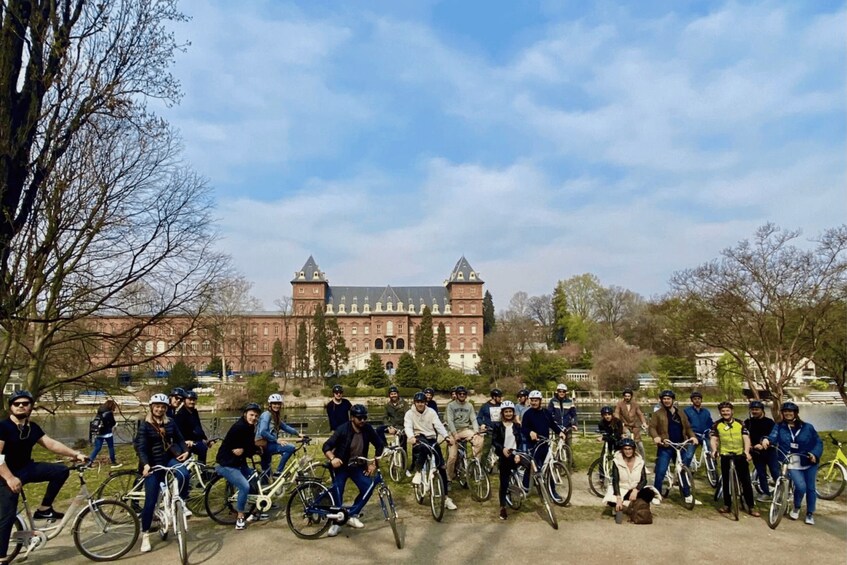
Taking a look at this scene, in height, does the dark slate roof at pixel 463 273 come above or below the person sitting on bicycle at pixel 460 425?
above

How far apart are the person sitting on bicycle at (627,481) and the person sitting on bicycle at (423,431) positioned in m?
2.37

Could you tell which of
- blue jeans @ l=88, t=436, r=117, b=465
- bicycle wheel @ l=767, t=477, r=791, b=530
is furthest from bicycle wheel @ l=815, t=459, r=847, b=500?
blue jeans @ l=88, t=436, r=117, b=465

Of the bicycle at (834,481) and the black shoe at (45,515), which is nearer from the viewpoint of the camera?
the black shoe at (45,515)

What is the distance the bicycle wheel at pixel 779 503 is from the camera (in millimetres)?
7258

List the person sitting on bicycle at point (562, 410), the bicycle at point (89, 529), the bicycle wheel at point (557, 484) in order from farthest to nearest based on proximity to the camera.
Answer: the person sitting on bicycle at point (562, 410)
the bicycle wheel at point (557, 484)
the bicycle at point (89, 529)

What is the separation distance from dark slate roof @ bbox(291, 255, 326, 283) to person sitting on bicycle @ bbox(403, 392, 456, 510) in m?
88.1

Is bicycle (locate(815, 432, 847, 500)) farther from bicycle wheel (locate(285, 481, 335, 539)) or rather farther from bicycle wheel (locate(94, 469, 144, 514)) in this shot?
bicycle wheel (locate(94, 469, 144, 514))

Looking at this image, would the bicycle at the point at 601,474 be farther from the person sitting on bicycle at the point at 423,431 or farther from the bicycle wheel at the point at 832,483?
the bicycle wheel at the point at 832,483

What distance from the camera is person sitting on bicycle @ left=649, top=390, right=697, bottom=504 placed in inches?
328

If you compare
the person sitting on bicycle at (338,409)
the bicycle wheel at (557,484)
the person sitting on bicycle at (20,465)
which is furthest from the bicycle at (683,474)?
the person sitting on bicycle at (20,465)

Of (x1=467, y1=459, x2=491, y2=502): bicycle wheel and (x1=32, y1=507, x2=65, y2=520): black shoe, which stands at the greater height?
(x1=32, y1=507, x2=65, y2=520): black shoe

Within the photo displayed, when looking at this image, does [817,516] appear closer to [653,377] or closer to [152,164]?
[152,164]

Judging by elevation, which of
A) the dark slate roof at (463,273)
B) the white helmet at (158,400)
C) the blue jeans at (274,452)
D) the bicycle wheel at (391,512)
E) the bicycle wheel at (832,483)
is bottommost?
the bicycle wheel at (832,483)

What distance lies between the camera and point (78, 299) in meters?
13.5
